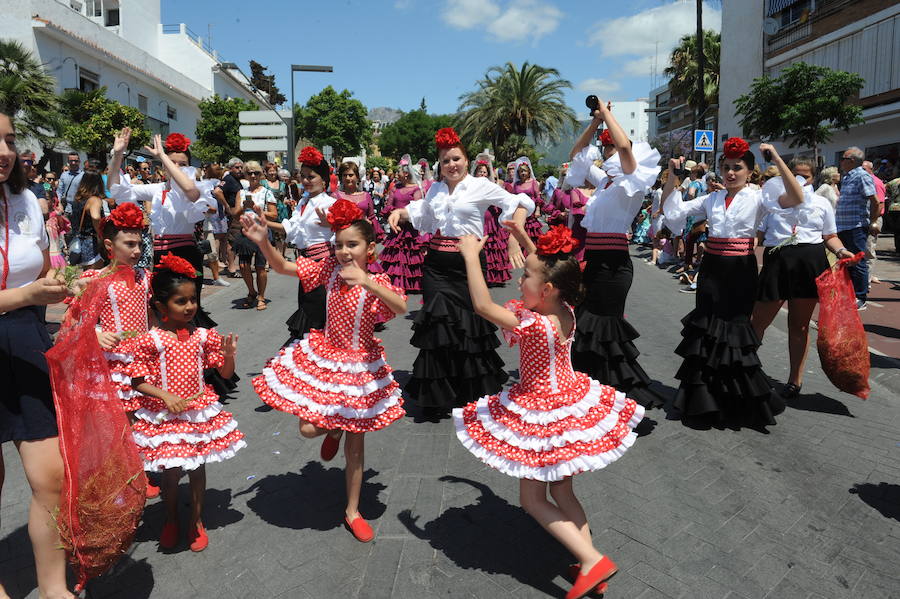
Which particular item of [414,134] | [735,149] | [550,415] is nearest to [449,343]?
[550,415]

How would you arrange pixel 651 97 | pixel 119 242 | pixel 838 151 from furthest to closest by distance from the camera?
1. pixel 651 97
2. pixel 838 151
3. pixel 119 242

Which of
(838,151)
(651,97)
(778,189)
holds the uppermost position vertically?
(651,97)

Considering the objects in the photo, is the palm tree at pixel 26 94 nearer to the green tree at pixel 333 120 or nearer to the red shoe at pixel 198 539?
the red shoe at pixel 198 539

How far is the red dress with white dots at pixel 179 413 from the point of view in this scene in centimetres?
321

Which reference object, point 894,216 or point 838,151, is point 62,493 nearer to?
point 894,216

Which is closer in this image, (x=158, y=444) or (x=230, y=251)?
(x=158, y=444)

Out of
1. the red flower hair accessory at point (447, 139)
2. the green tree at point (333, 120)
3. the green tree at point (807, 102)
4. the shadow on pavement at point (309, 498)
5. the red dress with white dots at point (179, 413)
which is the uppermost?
the green tree at point (333, 120)

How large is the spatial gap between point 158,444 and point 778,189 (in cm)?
482

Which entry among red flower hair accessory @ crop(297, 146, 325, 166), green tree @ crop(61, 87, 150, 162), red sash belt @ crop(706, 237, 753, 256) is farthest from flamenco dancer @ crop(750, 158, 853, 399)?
green tree @ crop(61, 87, 150, 162)

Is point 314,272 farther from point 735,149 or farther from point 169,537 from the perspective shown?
point 735,149

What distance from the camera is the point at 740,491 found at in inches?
160

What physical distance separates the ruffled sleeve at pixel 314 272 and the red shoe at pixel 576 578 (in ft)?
6.96

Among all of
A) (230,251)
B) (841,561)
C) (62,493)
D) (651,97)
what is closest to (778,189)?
(841,561)

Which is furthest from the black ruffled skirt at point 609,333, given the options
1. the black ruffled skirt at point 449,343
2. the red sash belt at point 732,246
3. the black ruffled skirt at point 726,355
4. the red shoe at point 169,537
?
the red shoe at point 169,537
